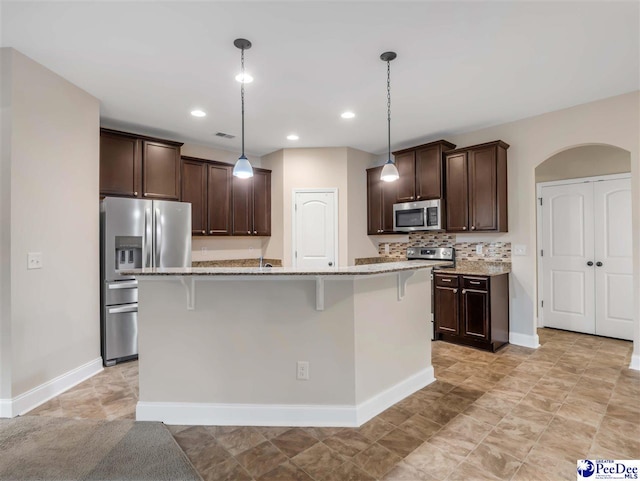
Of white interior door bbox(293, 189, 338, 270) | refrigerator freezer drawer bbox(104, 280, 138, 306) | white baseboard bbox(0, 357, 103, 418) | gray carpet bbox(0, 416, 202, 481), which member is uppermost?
white interior door bbox(293, 189, 338, 270)

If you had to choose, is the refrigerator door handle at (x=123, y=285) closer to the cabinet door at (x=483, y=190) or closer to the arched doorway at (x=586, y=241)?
the cabinet door at (x=483, y=190)

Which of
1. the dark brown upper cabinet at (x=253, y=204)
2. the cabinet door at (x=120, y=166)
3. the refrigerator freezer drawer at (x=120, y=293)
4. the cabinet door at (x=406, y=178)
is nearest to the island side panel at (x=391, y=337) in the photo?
the cabinet door at (x=406, y=178)

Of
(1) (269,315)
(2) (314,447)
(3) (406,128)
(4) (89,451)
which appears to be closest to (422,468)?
(2) (314,447)

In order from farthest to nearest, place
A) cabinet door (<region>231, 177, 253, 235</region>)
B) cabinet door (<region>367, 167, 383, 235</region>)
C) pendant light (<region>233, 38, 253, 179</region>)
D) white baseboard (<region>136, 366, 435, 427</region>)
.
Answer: cabinet door (<region>367, 167, 383, 235</region>), cabinet door (<region>231, 177, 253, 235</region>), pendant light (<region>233, 38, 253, 179</region>), white baseboard (<region>136, 366, 435, 427</region>)

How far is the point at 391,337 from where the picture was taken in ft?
8.71

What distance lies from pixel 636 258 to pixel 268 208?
15.1ft

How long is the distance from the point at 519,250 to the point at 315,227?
110 inches

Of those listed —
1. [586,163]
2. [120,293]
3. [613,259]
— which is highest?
[586,163]

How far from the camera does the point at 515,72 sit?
2918 millimetres

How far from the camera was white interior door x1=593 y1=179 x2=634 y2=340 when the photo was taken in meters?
4.15

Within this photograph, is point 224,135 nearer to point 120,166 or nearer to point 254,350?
point 120,166

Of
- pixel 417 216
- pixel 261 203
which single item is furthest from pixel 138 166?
pixel 417 216

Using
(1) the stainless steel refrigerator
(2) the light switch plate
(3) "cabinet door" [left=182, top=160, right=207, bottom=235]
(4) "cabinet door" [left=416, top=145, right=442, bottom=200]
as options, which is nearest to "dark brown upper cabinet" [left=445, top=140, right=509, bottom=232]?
(4) "cabinet door" [left=416, top=145, right=442, bottom=200]

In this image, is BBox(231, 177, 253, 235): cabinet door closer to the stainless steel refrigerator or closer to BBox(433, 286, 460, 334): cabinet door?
the stainless steel refrigerator
